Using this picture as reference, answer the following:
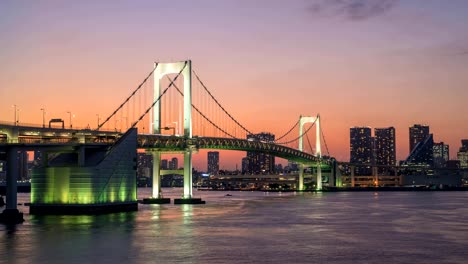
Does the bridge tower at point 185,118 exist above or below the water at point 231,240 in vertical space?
above

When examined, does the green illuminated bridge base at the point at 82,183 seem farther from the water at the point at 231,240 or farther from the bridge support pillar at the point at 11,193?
the bridge support pillar at the point at 11,193

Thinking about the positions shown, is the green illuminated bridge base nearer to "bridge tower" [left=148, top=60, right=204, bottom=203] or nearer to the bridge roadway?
the bridge roadway

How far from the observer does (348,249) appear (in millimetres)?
36156

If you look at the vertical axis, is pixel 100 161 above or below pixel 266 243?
above

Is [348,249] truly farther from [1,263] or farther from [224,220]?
[224,220]

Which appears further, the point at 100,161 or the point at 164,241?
the point at 100,161

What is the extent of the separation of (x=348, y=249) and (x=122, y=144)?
3518 centimetres

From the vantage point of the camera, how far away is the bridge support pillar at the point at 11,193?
54250 mm

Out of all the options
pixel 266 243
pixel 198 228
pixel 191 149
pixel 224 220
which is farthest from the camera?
pixel 191 149

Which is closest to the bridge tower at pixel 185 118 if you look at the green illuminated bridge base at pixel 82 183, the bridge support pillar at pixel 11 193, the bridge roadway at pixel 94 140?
the bridge roadway at pixel 94 140

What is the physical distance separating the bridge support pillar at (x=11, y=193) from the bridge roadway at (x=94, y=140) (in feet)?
3.20

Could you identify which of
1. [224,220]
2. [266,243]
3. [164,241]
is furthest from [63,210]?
[266,243]

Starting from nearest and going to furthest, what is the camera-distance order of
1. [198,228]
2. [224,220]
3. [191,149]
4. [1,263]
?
[1,263], [198,228], [224,220], [191,149]

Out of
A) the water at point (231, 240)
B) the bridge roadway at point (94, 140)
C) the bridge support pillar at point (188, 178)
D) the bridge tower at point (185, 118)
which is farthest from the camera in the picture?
the bridge support pillar at point (188, 178)
